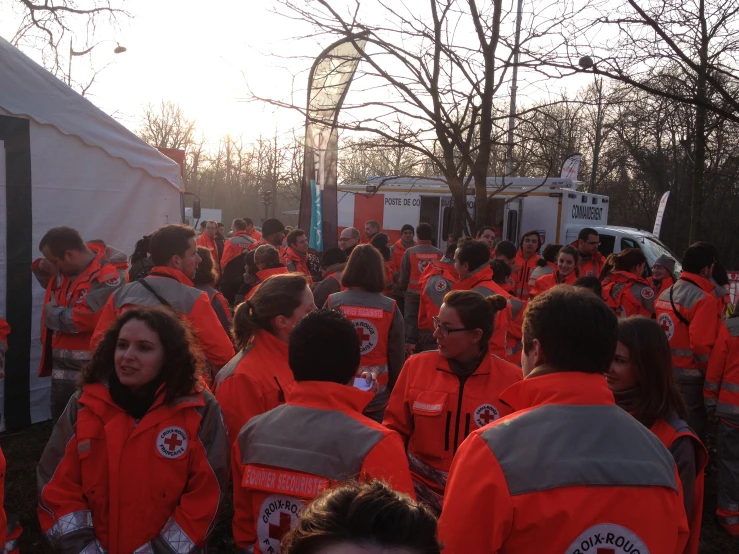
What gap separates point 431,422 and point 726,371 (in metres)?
3.13

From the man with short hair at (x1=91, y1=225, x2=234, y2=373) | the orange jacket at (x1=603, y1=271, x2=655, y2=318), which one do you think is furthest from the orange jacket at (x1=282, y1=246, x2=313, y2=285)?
the man with short hair at (x1=91, y1=225, x2=234, y2=373)

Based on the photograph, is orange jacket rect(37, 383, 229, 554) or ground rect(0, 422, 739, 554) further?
ground rect(0, 422, 739, 554)

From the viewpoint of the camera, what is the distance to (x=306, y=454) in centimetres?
220

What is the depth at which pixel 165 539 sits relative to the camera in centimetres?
253

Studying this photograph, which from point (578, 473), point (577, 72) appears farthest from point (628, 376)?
point (577, 72)

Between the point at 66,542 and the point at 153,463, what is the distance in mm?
415

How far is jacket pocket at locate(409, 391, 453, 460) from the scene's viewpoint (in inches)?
118

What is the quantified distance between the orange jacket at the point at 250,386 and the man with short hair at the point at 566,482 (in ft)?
4.49

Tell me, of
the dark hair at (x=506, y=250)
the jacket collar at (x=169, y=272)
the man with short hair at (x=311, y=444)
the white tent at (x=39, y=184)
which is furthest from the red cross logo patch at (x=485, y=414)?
the dark hair at (x=506, y=250)

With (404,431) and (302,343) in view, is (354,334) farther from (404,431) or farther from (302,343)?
→ (404,431)

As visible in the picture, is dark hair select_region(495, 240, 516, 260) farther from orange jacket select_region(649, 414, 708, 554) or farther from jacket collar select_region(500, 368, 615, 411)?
jacket collar select_region(500, 368, 615, 411)

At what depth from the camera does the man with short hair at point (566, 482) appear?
171 centimetres

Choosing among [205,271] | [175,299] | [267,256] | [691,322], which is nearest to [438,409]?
[175,299]

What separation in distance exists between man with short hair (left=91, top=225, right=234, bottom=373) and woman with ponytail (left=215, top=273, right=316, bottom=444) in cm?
69
